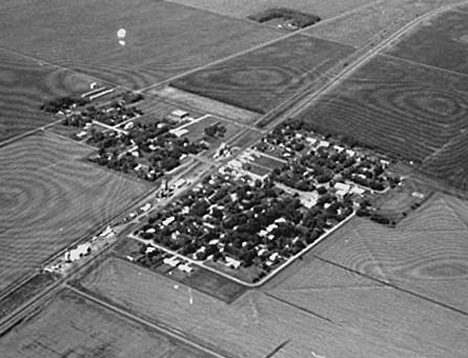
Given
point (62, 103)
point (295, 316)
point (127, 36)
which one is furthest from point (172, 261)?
point (127, 36)

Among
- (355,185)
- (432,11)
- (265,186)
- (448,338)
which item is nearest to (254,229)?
(265,186)

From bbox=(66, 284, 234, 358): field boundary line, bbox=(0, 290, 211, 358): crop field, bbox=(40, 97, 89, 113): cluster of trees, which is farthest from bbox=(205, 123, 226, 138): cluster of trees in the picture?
bbox=(0, 290, 211, 358): crop field

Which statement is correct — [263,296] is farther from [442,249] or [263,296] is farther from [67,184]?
[67,184]

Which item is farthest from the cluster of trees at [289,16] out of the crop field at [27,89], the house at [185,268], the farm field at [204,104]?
the house at [185,268]

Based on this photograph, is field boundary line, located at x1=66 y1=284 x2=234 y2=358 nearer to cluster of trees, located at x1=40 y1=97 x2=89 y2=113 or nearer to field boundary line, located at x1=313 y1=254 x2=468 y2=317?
field boundary line, located at x1=313 y1=254 x2=468 y2=317

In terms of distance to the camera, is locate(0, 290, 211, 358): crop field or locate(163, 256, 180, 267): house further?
locate(163, 256, 180, 267): house

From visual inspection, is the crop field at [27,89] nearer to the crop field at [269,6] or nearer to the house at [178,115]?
the house at [178,115]

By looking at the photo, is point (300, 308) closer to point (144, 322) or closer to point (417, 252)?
point (144, 322)
